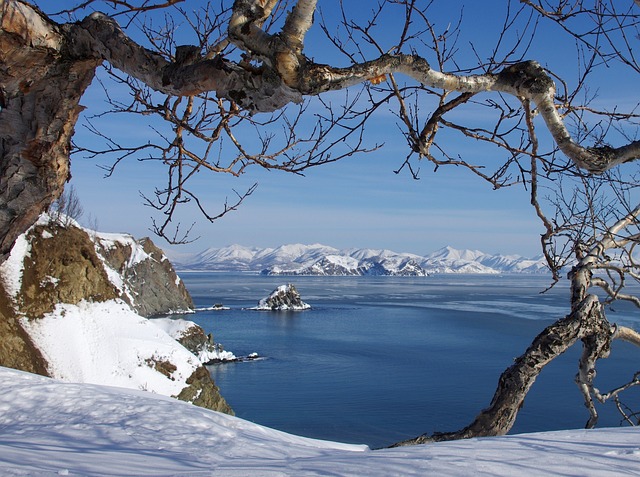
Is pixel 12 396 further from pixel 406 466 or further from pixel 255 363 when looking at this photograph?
pixel 255 363

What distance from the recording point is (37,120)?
12.7 feet

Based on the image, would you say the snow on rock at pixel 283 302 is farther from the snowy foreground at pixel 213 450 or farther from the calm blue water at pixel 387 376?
the snowy foreground at pixel 213 450

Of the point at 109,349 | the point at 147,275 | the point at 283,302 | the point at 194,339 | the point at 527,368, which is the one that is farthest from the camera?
the point at 283,302

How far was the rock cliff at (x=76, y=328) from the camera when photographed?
44.3ft

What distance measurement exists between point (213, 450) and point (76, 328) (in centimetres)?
1243

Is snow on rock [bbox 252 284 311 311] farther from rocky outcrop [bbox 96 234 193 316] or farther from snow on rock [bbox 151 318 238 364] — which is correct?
snow on rock [bbox 151 318 238 364]

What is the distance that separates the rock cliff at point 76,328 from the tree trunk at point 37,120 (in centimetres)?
1001

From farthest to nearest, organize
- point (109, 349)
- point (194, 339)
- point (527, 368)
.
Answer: point (194, 339)
point (109, 349)
point (527, 368)

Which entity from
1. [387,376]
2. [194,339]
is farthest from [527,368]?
[194,339]

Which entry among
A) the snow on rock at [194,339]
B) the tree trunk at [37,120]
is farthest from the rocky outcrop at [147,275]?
the tree trunk at [37,120]

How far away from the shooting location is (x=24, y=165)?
13.0 ft

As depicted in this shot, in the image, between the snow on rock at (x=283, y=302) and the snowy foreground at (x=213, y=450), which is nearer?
the snowy foreground at (x=213, y=450)

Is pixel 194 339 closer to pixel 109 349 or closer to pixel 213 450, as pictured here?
pixel 109 349

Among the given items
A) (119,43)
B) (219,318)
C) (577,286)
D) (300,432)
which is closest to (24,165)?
(119,43)
